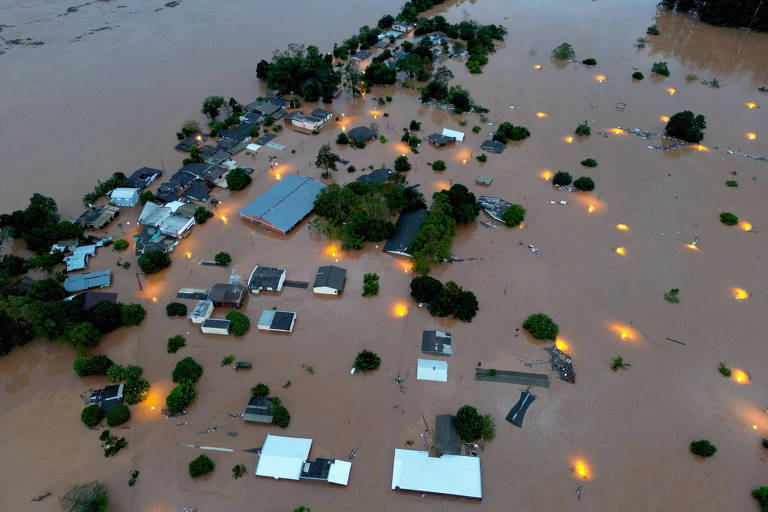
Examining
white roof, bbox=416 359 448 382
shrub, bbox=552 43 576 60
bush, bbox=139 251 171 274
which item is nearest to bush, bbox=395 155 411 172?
white roof, bbox=416 359 448 382

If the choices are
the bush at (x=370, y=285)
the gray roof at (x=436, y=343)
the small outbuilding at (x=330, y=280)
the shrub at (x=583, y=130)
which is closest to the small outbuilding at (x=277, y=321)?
the small outbuilding at (x=330, y=280)

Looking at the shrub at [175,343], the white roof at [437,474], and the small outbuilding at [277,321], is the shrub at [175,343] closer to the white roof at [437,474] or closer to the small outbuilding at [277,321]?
the small outbuilding at [277,321]

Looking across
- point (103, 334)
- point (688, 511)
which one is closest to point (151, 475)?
point (103, 334)

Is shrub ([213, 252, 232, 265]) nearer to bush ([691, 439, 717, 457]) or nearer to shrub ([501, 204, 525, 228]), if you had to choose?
shrub ([501, 204, 525, 228])

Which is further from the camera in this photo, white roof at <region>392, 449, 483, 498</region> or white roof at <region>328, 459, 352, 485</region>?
white roof at <region>328, 459, 352, 485</region>

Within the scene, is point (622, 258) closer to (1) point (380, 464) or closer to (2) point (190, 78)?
(1) point (380, 464)

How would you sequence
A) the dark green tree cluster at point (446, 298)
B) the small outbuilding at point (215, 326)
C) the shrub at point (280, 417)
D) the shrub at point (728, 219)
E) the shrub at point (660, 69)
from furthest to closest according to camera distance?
the shrub at point (660, 69)
the shrub at point (728, 219)
the dark green tree cluster at point (446, 298)
the small outbuilding at point (215, 326)
the shrub at point (280, 417)
